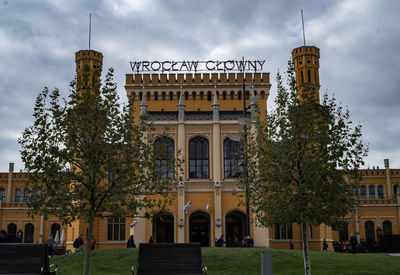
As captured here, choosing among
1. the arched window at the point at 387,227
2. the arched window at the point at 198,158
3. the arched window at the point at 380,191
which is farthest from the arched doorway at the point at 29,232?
the arched window at the point at 380,191

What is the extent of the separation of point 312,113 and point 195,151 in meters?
22.1

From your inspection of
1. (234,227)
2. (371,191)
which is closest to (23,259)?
(234,227)

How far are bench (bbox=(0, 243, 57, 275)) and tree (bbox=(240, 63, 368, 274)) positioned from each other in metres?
6.95

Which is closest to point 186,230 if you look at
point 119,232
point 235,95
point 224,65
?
point 119,232

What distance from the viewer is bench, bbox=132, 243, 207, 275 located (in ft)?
41.2

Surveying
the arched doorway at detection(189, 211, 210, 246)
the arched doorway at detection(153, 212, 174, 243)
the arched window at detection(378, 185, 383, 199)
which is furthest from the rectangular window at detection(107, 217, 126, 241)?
the arched window at detection(378, 185, 383, 199)

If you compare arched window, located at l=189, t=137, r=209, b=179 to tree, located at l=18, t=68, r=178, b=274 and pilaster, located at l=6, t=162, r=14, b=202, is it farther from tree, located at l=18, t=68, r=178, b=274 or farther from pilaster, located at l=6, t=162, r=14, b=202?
pilaster, located at l=6, t=162, r=14, b=202

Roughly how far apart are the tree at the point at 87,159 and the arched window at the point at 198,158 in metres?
23.2

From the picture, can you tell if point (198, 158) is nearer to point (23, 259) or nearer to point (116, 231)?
point (116, 231)

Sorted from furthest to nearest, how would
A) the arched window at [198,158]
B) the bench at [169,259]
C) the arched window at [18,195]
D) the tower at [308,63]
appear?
the arched window at [18,195], the tower at [308,63], the arched window at [198,158], the bench at [169,259]

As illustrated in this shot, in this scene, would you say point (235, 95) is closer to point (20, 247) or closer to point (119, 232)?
point (119, 232)

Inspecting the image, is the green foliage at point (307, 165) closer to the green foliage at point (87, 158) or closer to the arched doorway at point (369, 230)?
the green foliage at point (87, 158)

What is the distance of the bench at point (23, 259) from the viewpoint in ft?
38.5

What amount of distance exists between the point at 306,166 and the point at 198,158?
22.8 m
